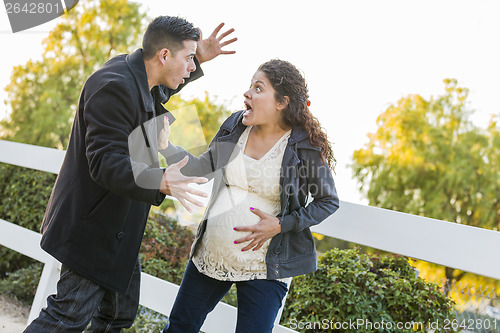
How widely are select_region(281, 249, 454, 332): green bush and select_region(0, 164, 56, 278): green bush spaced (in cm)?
294

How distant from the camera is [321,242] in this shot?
13.5 meters

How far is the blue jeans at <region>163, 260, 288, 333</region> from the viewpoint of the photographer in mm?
1974

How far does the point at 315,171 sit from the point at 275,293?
20.4 inches

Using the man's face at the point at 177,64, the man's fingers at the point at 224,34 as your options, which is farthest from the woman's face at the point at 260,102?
the man's fingers at the point at 224,34

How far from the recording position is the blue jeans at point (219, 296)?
1.97 metres

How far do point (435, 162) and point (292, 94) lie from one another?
16216 millimetres

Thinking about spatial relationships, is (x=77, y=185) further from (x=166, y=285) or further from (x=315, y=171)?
(x=166, y=285)

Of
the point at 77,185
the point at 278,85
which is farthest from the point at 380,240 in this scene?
the point at 77,185

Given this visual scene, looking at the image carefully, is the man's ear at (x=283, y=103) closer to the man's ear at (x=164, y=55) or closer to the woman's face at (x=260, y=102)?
the woman's face at (x=260, y=102)

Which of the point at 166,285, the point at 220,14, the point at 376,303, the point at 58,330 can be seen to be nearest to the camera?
the point at 58,330

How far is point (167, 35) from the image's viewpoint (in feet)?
6.84

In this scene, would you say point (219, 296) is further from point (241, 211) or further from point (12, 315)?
point (12, 315)

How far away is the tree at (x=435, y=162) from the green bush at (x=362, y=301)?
45.5 ft

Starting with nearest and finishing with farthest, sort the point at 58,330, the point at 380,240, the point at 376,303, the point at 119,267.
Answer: the point at 58,330 → the point at 119,267 → the point at 380,240 → the point at 376,303
